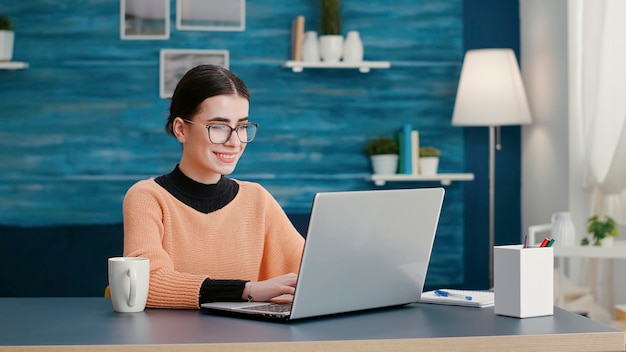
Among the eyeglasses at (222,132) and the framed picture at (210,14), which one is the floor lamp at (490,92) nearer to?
the framed picture at (210,14)

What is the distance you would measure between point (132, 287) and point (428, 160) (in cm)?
289

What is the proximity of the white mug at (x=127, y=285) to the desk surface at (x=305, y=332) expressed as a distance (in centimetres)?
3

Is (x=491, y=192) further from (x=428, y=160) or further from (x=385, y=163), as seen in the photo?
(x=385, y=163)

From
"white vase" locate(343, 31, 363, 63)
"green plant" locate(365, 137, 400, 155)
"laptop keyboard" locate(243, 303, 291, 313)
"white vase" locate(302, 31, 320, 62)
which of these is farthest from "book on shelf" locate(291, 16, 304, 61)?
"laptop keyboard" locate(243, 303, 291, 313)

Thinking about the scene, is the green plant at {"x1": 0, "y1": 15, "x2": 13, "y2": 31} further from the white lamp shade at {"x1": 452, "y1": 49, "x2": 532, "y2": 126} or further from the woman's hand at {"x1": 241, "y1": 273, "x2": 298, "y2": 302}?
the woman's hand at {"x1": 241, "y1": 273, "x2": 298, "y2": 302}

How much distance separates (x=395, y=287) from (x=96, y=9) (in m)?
3.07

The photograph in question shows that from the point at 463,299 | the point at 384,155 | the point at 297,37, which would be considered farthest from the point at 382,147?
the point at 463,299

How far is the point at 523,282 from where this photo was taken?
5.70 feet

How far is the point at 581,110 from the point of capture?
13.0ft

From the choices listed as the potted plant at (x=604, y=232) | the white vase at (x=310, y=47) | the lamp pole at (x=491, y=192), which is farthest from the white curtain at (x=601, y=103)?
the white vase at (x=310, y=47)

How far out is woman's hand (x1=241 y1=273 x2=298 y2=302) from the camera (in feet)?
6.21

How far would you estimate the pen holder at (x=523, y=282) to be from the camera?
1.73 meters

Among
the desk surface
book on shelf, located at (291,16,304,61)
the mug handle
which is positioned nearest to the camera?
the desk surface

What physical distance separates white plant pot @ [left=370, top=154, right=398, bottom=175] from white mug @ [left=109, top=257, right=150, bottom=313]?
2.80 metres
